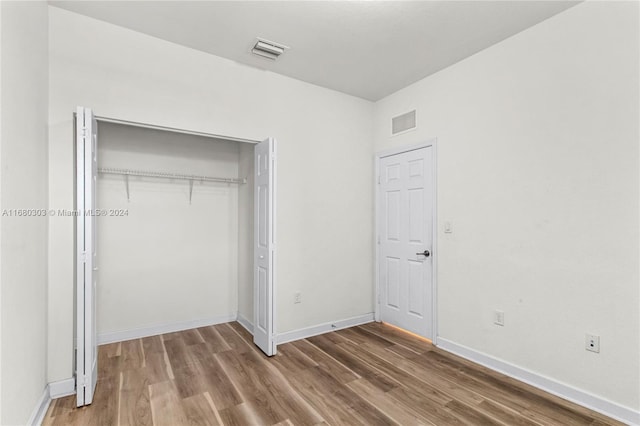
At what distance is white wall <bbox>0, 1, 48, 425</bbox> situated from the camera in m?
1.63

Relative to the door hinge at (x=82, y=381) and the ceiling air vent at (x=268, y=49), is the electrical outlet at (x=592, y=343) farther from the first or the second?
the door hinge at (x=82, y=381)

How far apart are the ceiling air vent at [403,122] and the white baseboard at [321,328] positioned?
96.2 inches

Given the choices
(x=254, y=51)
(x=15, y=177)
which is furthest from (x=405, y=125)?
(x=15, y=177)

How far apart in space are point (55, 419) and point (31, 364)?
1.54 ft

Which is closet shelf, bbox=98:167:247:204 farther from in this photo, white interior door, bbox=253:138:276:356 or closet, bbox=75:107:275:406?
white interior door, bbox=253:138:276:356

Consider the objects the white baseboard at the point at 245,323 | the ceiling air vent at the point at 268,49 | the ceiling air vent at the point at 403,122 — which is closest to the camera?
the ceiling air vent at the point at 268,49

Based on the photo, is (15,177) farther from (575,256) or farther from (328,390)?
(575,256)

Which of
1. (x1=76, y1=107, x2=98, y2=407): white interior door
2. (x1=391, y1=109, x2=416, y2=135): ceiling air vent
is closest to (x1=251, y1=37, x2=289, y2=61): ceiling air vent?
(x1=76, y1=107, x2=98, y2=407): white interior door

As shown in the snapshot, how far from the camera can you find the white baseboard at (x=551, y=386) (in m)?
2.13

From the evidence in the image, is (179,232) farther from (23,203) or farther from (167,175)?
(23,203)

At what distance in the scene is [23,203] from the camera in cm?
189

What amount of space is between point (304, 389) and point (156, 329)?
2.17 meters

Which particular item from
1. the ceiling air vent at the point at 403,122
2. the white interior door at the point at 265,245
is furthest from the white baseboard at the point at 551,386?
the ceiling air vent at the point at 403,122

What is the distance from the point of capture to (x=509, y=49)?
9.15 feet
